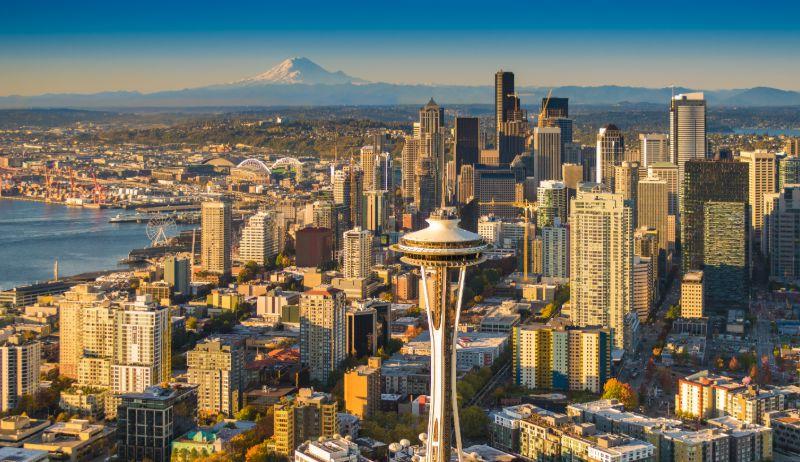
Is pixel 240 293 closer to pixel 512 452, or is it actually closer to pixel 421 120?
pixel 512 452

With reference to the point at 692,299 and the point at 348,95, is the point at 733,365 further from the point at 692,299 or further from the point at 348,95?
the point at 348,95

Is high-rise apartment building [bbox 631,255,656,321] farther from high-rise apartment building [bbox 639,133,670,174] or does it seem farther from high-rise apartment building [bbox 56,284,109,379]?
high-rise apartment building [bbox 639,133,670,174]

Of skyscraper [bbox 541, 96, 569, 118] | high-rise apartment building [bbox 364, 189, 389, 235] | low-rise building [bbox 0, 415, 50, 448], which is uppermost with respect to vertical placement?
skyscraper [bbox 541, 96, 569, 118]

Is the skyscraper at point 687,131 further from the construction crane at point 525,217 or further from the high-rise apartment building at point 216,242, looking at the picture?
the high-rise apartment building at point 216,242

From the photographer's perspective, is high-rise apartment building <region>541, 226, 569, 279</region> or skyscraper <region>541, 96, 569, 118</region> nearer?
high-rise apartment building <region>541, 226, 569, 279</region>

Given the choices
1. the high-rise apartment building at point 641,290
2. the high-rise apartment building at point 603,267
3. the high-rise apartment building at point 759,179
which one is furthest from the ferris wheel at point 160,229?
the high-rise apartment building at point 759,179

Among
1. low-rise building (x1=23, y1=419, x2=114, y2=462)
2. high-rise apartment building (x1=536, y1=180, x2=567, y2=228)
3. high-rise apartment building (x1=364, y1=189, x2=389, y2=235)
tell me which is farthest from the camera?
high-rise apartment building (x1=364, y1=189, x2=389, y2=235)

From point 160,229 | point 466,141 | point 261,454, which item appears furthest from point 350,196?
point 261,454

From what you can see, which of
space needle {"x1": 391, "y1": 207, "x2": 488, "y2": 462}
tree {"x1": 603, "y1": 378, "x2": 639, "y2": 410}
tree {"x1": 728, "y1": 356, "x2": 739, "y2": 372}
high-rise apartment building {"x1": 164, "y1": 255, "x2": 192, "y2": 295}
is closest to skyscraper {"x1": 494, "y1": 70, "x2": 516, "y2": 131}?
high-rise apartment building {"x1": 164, "y1": 255, "x2": 192, "y2": 295}
